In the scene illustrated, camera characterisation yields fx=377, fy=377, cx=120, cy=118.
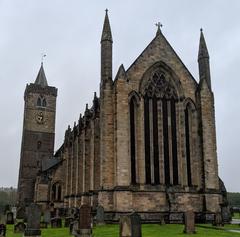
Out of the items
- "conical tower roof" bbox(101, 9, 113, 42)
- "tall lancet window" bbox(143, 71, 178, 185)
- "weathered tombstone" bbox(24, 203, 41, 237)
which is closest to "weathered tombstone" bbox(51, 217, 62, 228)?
"tall lancet window" bbox(143, 71, 178, 185)

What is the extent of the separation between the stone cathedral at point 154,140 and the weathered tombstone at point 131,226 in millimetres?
11173

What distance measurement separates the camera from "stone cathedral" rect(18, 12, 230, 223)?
26.7 metres

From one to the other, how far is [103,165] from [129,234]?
12.4 metres

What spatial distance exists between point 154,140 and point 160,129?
1.00 metres

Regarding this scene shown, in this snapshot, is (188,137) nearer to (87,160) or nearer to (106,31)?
(87,160)

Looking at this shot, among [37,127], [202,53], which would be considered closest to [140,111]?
[202,53]

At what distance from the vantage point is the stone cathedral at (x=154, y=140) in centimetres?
2667

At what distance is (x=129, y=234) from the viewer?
14258mm

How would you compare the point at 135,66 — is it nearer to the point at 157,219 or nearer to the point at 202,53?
the point at 202,53

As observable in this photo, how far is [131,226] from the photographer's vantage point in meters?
14.2

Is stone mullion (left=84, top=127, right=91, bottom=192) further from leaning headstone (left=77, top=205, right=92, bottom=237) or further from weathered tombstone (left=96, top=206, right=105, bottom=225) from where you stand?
leaning headstone (left=77, top=205, right=92, bottom=237)

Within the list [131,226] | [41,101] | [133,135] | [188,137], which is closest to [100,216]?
[133,135]

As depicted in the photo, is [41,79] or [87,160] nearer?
[87,160]

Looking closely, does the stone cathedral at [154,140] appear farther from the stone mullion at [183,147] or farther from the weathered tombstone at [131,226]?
the weathered tombstone at [131,226]
